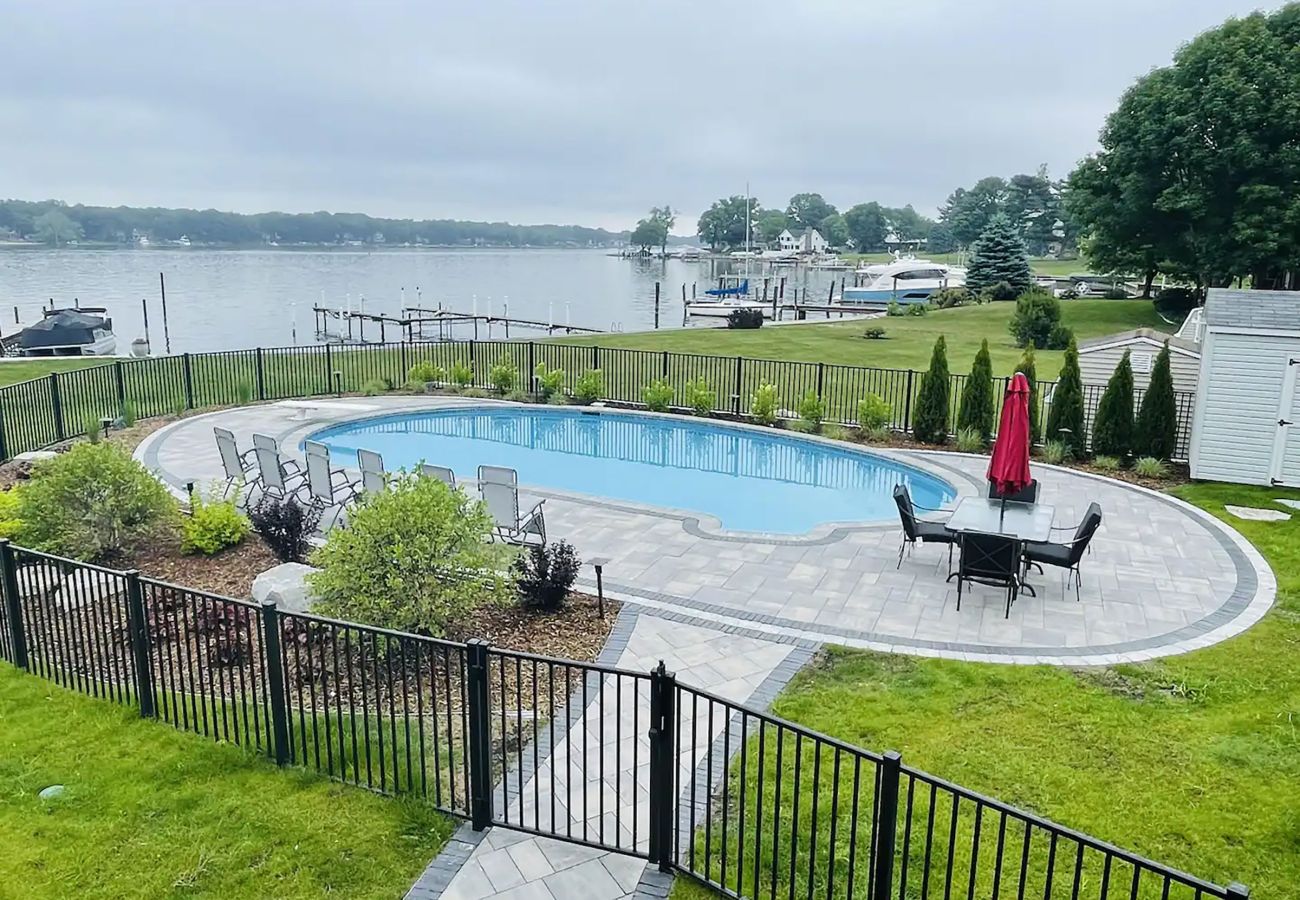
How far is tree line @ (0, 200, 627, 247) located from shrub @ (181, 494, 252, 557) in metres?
130

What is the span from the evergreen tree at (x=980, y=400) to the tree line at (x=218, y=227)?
13054 cm

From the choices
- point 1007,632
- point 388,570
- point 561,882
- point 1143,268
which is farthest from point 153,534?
point 1143,268

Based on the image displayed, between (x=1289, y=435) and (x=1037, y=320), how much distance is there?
19583mm

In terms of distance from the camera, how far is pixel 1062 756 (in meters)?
5.87

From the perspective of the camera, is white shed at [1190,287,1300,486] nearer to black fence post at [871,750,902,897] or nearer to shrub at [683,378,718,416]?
shrub at [683,378,718,416]

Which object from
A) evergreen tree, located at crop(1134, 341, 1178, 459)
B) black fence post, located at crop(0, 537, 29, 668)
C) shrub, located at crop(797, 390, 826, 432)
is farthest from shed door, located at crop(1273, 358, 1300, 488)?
black fence post, located at crop(0, 537, 29, 668)

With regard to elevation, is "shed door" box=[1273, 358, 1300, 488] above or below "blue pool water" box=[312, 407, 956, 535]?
above

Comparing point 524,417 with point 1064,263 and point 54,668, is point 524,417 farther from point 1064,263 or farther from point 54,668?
point 1064,263

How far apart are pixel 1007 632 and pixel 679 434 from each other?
389 inches

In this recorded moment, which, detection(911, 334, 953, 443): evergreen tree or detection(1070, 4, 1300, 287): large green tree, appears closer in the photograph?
detection(911, 334, 953, 443): evergreen tree

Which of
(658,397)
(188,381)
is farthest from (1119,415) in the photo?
(188,381)

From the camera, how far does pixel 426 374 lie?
2033cm

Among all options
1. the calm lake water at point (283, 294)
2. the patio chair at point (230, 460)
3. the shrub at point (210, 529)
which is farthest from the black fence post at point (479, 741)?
the calm lake water at point (283, 294)

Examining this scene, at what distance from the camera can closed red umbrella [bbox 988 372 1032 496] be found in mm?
9031
